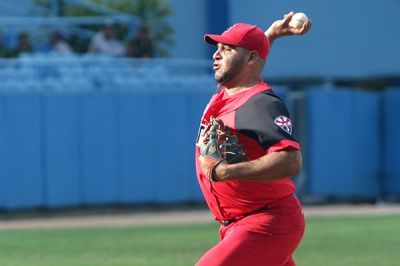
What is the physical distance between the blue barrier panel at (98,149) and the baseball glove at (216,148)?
12.0m

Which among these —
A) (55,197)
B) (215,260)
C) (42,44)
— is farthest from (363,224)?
(215,260)

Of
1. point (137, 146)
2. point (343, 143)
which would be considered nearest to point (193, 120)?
point (137, 146)

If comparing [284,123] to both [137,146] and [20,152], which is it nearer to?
[20,152]

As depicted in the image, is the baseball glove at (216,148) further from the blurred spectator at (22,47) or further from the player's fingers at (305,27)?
the blurred spectator at (22,47)

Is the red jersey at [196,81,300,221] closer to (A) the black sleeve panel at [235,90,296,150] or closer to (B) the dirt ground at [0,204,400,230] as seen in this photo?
(A) the black sleeve panel at [235,90,296,150]

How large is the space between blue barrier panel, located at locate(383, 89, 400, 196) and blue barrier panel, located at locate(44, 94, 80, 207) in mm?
6746

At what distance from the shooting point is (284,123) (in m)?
5.16

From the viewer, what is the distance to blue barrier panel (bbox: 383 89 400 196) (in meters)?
20.2

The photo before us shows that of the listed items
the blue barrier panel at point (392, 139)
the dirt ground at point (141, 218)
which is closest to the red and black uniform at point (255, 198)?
the dirt ground at point (141, 218)

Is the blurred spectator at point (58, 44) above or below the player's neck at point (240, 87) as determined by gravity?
below

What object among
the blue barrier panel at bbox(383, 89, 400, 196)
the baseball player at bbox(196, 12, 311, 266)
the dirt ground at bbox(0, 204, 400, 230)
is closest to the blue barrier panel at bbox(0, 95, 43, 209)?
the dirt ground at bbox(0, 204, 400, 230)

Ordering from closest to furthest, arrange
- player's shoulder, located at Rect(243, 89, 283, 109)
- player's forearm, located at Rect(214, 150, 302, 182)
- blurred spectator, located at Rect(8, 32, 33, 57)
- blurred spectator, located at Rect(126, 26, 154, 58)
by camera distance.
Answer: player's forearm, located at Rect(214, 150, 302, 182)
player's shoulder, located at Rect(243, 89, 283, 109)
blurred spectator, located at Rect(8, 32, 33, 57)
blurred spectator, located at Rect(126, 26, 154, 58)

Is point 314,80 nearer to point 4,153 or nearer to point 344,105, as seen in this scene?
point 344,105

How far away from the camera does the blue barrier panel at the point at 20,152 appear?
16734mm
